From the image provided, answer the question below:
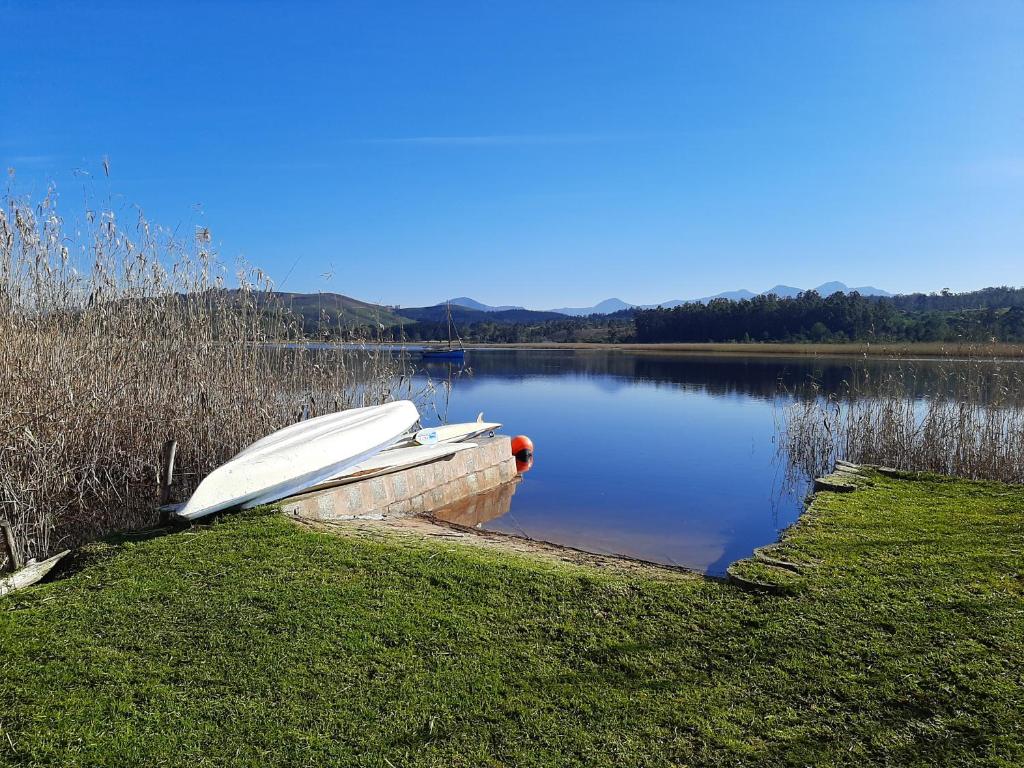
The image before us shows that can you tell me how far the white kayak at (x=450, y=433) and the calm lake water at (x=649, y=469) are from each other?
98cm

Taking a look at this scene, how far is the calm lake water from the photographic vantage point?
24.9ft

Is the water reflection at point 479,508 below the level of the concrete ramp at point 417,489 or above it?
below

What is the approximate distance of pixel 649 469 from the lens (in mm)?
11375

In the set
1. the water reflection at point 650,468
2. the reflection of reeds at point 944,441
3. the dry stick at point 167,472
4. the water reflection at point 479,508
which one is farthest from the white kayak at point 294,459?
the reflection of reeds at point 944,441

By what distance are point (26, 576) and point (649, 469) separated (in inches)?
357

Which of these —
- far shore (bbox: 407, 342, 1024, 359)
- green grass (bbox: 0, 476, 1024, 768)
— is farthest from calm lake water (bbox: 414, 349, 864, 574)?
far shore (bbox: 407, 342, 1024, 359)

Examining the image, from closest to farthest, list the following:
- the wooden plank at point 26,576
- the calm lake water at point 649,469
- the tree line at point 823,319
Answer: the wooden plank at point 26,576
the calm lake water at point 649,469
the tree line at point 823,319

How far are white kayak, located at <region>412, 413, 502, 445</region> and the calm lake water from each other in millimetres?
984

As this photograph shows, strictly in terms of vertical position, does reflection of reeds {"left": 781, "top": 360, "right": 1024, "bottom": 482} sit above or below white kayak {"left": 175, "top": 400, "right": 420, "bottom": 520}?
below

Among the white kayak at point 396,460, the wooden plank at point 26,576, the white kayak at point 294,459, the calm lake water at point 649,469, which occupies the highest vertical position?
the white kayak at point 294,459

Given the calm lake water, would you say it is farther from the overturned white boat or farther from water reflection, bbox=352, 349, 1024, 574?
the overturned white boat

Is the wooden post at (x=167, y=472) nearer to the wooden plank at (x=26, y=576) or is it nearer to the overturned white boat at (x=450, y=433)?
the wooden plank at (x=26, y=576)

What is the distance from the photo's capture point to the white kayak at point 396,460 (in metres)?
6.38

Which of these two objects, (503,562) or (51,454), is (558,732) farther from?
(51,454)
